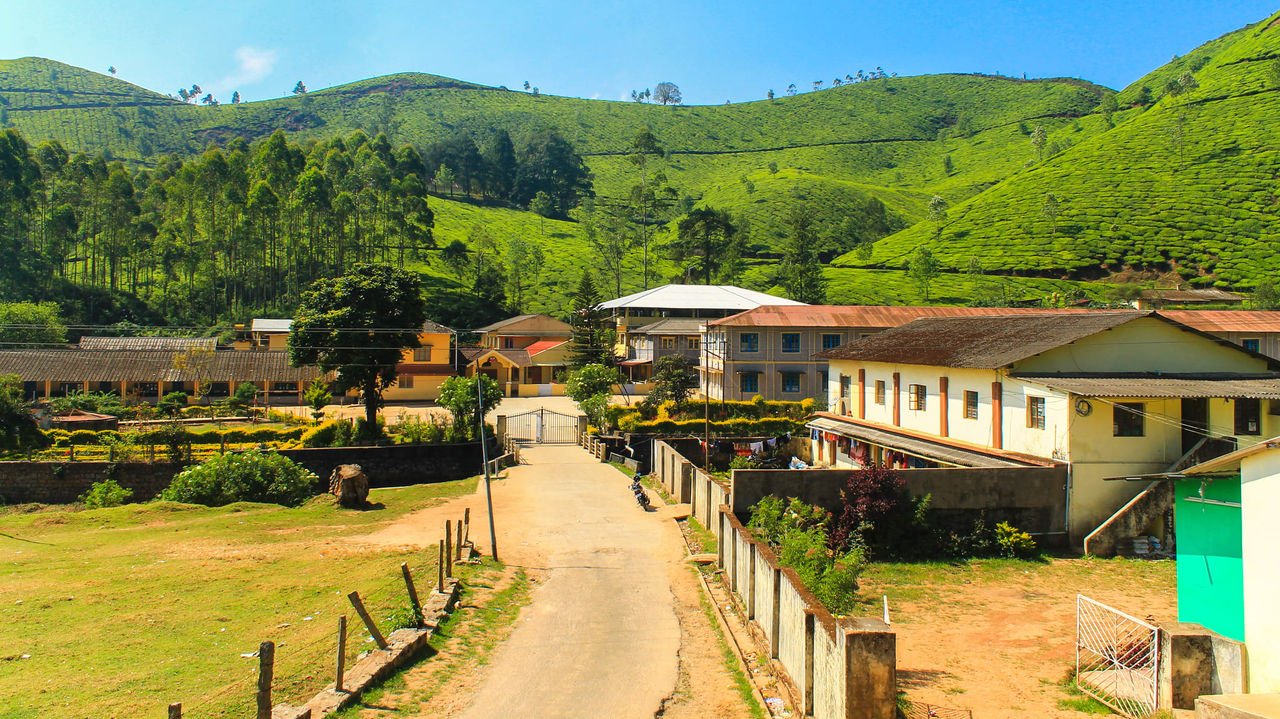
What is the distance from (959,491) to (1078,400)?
3783 mm

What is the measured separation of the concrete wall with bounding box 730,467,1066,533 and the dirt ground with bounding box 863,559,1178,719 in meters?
1.33

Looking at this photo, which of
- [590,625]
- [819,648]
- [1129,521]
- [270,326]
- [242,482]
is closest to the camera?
[819,648]

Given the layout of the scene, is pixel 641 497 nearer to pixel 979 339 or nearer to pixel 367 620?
pixel 979 339

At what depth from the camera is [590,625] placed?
534 inches

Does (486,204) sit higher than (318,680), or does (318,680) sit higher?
(486,204)

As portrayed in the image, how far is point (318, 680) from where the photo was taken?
418 inches

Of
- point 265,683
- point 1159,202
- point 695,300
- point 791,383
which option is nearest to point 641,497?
point 265,683

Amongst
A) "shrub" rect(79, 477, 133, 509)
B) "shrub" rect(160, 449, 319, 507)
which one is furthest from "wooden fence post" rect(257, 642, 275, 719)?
"shrub" rect(79, 477, 133, 509)

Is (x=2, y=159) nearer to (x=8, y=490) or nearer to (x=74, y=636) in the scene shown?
(x=8, y=490)

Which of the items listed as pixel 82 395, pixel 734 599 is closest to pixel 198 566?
pixel 734 599

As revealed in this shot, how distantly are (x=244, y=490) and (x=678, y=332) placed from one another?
107ft

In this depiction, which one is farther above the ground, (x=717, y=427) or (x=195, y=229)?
(x=195, y=229)

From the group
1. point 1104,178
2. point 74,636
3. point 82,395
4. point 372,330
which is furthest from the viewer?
point 1104,178

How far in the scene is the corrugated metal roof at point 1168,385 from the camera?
19.6 metres
